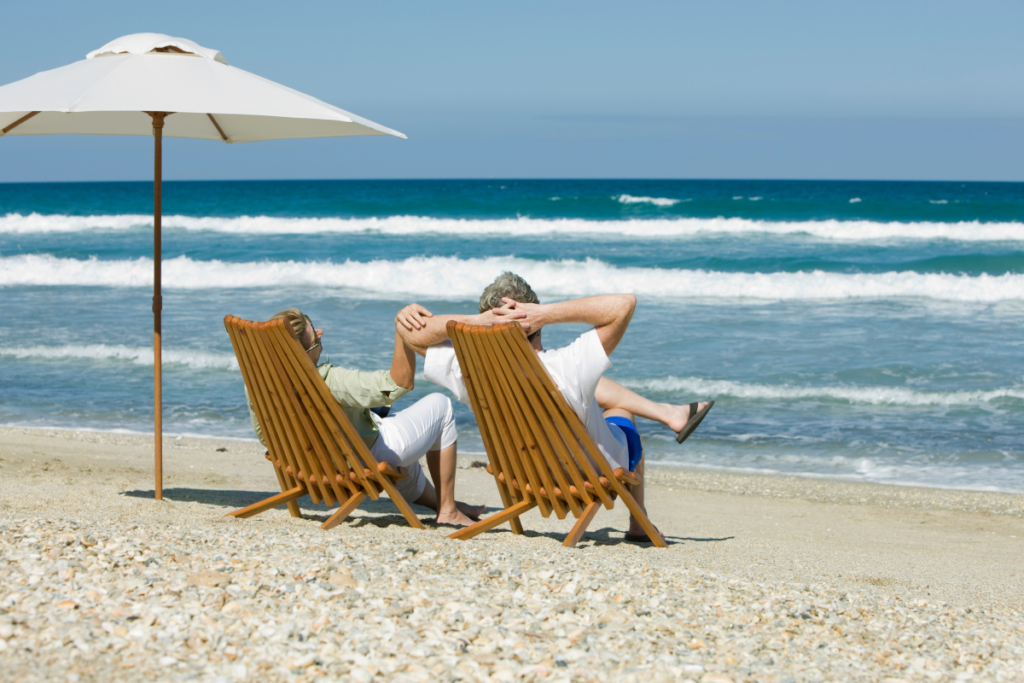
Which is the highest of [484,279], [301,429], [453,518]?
[301,429]

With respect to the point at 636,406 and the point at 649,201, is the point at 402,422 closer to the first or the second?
the point at 636,406

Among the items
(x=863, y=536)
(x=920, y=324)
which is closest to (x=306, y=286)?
(x=920, y=324)

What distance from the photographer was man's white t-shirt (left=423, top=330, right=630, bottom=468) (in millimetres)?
3229

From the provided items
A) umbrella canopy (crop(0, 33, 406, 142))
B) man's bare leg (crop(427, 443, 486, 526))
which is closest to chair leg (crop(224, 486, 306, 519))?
man's bare leg (crop(427, 443, 486, 526))

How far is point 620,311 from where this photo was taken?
122 inches

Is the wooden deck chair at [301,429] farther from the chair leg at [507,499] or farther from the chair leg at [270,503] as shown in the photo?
the chair leg at [507,499]

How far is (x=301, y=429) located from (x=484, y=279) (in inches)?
572

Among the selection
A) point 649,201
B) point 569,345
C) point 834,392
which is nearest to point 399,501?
point 569,345

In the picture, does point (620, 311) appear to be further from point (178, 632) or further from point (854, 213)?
point (854, 213)

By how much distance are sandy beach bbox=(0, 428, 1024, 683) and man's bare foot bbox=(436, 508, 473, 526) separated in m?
0.13

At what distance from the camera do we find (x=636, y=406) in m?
3.84

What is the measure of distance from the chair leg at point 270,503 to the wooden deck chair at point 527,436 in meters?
0.78

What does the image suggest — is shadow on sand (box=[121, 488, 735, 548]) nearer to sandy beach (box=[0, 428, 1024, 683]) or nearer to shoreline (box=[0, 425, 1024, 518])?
sandy beach (box=[0, 428, 1024, 683])

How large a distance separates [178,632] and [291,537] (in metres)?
0.94
